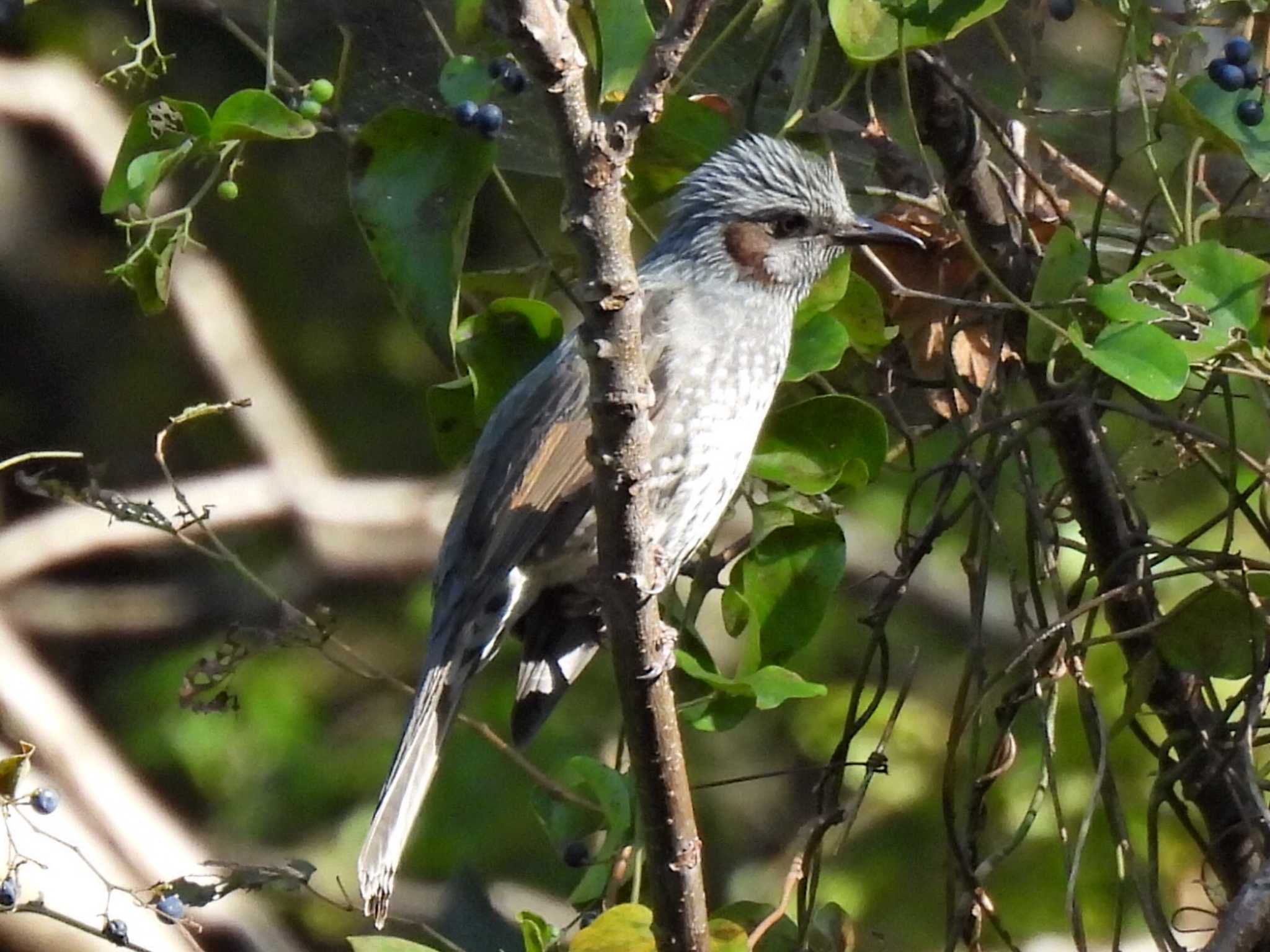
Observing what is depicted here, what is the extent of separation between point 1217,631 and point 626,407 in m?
1.06

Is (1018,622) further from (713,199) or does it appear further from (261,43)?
(261,43)

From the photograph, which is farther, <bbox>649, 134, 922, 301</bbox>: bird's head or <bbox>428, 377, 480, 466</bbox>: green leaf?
<bbox>649, 134, 922, 301</bbox>: bird's head

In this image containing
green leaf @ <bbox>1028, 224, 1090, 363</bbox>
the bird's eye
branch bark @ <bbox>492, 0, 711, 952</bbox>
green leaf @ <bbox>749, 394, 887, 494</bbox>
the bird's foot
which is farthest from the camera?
the bird's eye

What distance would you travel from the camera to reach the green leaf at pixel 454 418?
8.46 feet

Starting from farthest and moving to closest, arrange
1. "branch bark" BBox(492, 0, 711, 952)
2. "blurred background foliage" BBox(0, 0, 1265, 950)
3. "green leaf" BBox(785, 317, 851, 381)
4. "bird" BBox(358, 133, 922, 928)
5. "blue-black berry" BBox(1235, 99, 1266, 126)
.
A: "blurred background foliage" BBox(0, 0, 1265, 950) < "bird" BBox(358, 133, 922, 928) < "green leaf" BBox(785, 317, 851, 381) < "blue-black berry" BBox(1235, 99, 1266, 126) < "branch bark" BBox(492, 0, 711, 952)

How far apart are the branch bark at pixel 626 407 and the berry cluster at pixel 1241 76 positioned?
0.87m

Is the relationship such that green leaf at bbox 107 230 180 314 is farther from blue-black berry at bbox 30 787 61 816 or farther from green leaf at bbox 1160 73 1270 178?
green leaf at bbox 1160 73 1270 178

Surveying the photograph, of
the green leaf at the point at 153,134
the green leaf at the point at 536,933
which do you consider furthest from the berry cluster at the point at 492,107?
the green leaf at the point at 536,933

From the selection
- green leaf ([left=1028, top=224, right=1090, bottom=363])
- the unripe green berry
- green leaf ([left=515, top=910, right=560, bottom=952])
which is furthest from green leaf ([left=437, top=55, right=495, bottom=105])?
green leaf ([left=515, top=910, right=560, bottom=952])

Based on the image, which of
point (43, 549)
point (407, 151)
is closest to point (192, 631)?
point (43, 549)

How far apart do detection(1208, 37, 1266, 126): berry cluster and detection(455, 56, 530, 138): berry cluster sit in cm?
93

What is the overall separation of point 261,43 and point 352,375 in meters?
1.12

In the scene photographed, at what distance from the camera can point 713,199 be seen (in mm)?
2994

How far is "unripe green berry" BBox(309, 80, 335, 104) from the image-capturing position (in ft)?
7.86
